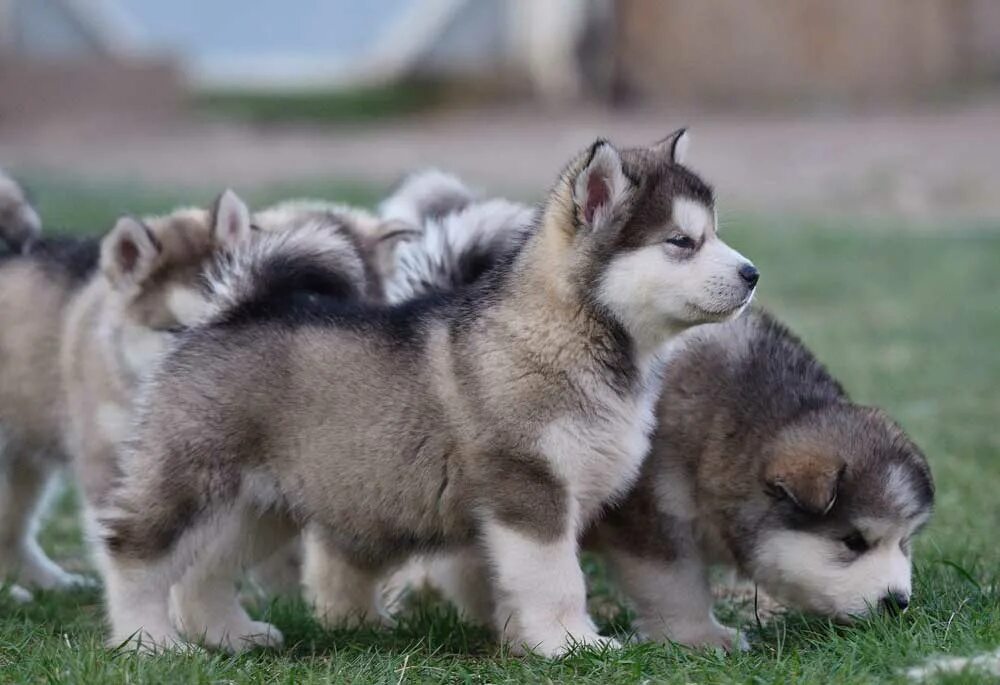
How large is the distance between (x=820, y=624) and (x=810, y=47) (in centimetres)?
1873

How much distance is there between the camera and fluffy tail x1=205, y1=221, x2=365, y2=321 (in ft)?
18.1

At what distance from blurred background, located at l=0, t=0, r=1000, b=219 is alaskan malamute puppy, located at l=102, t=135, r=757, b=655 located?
1199cm

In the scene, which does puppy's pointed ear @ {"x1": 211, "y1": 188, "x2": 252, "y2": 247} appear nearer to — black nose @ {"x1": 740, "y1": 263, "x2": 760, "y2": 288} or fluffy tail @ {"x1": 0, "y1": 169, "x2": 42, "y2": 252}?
fluffy tail @ {"x1": 0, "y1": 169, "x2": 42, "y2": 252}

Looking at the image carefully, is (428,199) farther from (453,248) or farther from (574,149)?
(574,149)

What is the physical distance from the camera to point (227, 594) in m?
5.66

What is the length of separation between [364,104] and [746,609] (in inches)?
820

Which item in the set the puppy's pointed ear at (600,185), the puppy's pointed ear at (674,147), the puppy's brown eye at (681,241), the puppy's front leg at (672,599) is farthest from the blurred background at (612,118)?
the puppy's pointed ear at (600,185)

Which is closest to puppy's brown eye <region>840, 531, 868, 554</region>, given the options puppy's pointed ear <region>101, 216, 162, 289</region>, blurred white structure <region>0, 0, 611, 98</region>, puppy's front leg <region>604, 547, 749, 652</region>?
puppy's front leg <region>604, 547, 749, 652</region>

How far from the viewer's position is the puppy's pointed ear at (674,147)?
5.31m

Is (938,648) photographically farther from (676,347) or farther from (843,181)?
(843,181)

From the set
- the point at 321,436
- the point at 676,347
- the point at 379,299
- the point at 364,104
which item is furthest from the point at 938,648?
the point at 364,104

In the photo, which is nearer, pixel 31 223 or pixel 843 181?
pixel 31 223

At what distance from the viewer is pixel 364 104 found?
26.1 metres

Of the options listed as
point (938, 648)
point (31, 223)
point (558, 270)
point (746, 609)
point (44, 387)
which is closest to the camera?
point (938, 648)
